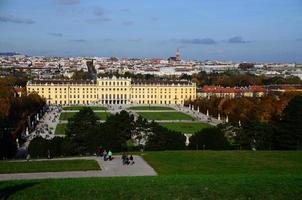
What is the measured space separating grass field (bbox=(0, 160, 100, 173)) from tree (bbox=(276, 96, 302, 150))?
386 inches

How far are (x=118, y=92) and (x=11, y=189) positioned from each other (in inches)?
2686

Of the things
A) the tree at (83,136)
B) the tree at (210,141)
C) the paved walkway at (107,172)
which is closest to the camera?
the paved walkway at (107,172)

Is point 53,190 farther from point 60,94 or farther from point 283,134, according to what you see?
point 60,94

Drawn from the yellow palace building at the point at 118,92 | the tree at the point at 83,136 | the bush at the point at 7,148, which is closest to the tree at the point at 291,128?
the tree at the point at 83,136

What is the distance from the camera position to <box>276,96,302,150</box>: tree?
898 inches

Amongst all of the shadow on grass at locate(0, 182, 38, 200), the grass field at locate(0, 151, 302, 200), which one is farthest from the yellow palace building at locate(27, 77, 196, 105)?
the shadow on grass at locate(0, 182, 38, 200)

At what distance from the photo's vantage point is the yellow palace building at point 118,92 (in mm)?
76625

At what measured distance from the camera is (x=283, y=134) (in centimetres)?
2336

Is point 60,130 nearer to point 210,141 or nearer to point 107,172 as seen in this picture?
point 210,141

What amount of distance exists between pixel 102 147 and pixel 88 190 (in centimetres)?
1242

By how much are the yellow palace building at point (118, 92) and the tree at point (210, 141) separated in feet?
171

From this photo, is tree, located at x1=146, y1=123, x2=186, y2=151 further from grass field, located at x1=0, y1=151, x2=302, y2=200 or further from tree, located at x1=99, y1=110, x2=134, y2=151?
grass field, located at x1=0, y1=151, x2=302, y2=200

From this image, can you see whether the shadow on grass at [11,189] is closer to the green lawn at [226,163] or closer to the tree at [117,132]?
the green lawn at [226,163]

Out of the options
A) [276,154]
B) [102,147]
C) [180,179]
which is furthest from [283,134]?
[180,179]
